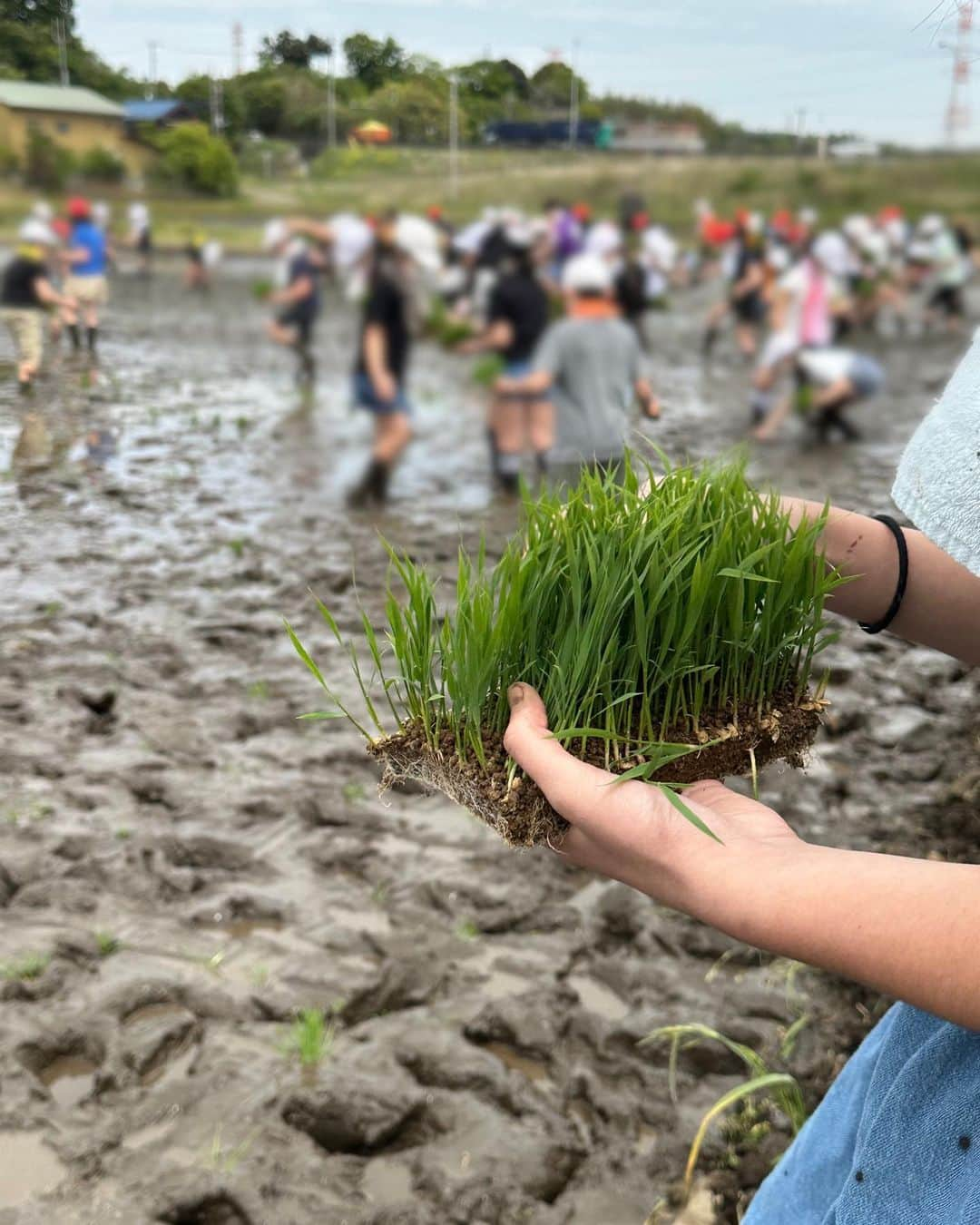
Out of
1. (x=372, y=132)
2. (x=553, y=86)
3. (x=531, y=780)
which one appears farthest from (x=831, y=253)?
(x=531, y=780)

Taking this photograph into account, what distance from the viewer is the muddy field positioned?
64.6 inches

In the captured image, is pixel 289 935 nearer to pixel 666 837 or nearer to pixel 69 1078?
pixel 69 1078

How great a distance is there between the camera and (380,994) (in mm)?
1981

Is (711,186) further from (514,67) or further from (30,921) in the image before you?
(30,921)

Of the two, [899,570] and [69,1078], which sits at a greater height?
[899,570]

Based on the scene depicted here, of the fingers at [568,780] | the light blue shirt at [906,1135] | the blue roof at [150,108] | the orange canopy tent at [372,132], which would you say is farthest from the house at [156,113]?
the light blue shirt at [906,1135]

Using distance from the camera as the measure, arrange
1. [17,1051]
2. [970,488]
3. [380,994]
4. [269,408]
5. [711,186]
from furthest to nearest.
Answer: [269,408]
[711,186]
[380,994]
[17,1051]
[970,488]

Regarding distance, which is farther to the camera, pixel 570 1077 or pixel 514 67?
pixel 514 67

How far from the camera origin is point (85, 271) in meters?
3.21

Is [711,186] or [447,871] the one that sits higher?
[711,186]

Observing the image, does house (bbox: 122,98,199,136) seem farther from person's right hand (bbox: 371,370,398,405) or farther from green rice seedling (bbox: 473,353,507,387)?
person's right hand (bbox: 371,370,398,405)

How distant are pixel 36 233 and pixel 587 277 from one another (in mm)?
1913

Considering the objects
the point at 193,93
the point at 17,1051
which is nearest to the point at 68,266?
the point at 193,93

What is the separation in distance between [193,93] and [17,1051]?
208 cm
